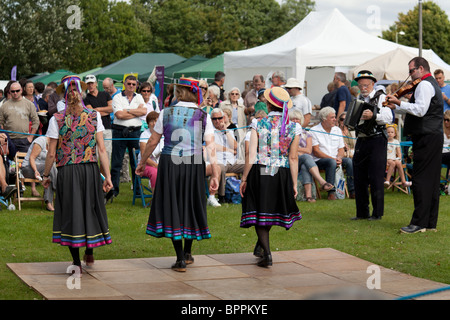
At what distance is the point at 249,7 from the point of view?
76188mm

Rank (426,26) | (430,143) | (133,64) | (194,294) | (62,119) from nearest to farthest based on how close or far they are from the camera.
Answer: (194,294)
(62,119)
(430,143)
(133,64)
(426,26)

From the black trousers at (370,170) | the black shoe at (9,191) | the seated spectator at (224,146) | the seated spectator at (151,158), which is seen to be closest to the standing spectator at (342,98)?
the seated spectator at (224,146)

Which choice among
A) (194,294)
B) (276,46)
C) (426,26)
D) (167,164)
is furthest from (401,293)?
(426,26)

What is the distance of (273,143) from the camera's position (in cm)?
772

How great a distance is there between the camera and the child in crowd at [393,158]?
14109 mm

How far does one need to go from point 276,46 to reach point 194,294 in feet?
51.8

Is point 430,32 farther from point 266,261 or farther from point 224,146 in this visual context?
point 266,261

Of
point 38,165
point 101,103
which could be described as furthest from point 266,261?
point 101,103

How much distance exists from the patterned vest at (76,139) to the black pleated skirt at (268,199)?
166cm

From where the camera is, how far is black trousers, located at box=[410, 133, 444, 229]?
9.50m

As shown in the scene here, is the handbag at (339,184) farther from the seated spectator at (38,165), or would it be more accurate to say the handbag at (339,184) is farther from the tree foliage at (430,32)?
the tree foliage at (430,32)

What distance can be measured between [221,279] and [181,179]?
3.47 ft

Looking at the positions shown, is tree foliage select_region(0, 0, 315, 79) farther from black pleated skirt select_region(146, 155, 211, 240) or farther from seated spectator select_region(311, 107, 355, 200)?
black pleated skirt select_region(146, 155, 211, 240)
